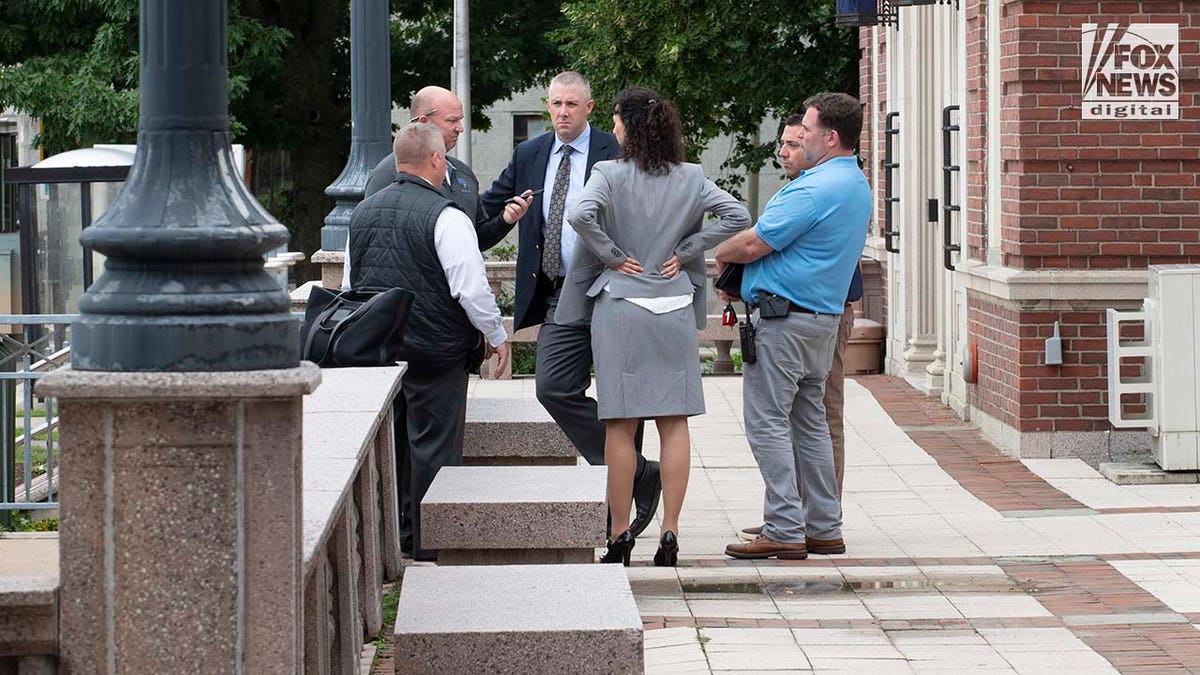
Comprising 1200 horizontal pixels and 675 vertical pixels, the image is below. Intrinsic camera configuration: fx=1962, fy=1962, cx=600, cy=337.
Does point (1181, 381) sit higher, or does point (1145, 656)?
point (1181, 381)

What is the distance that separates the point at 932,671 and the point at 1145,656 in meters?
0.73

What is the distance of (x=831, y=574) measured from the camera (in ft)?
24.9

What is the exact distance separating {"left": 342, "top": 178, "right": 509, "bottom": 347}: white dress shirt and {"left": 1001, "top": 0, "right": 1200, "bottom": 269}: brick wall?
4.15 meters

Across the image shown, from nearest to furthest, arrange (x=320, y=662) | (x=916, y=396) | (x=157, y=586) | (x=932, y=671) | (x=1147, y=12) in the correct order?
(x=157, y=586), (x=320, y=662), (x=932, y=671), (x=1147, y=12), (x=916, y=396)

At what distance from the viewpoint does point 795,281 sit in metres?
7.70

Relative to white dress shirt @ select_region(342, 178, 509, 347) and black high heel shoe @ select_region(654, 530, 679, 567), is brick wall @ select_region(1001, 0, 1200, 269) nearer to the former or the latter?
black high heel shoe @ select_region(654, 530, 679, 567)

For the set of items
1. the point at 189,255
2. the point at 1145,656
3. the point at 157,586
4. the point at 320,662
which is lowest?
the point at 1145,656

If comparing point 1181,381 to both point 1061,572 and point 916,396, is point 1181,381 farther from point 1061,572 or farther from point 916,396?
point 916,396

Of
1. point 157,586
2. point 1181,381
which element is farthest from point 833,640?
point 1181,381

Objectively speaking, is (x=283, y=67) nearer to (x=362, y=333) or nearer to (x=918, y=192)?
(x=918, y=192)

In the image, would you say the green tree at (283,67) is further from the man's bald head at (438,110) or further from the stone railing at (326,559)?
the stone railing at (326,559)

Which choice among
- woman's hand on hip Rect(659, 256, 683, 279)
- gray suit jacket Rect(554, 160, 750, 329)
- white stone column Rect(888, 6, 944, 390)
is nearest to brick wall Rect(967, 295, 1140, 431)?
gray suit jacket Rect(554, 160, 750, 329)

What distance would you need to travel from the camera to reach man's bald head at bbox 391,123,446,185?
24.3 ft

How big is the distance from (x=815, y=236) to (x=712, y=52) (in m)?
15.6
